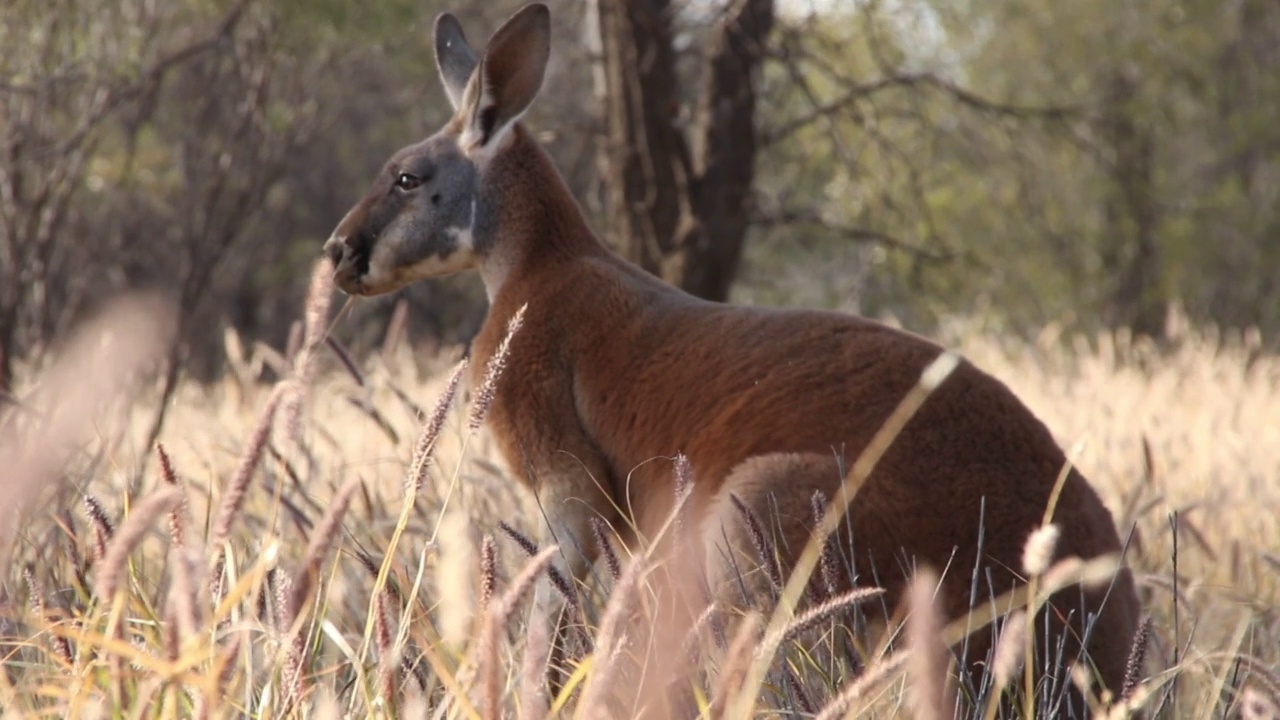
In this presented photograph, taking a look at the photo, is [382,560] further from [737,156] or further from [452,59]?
[737,156]

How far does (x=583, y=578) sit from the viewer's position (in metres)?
4.59

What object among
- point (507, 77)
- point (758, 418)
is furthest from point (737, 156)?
point (758, 418)

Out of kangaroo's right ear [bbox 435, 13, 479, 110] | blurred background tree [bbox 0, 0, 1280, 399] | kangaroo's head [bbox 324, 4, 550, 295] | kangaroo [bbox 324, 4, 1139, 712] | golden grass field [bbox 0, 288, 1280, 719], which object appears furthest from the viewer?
blurred background tree [bbox 0, 0, 1280, 399]

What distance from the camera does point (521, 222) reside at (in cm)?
539

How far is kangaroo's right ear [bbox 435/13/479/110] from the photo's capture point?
574 cm

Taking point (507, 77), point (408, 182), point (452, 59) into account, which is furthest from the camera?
point (452, 59)

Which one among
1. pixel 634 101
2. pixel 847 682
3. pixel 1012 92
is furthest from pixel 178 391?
pixel 1012 92

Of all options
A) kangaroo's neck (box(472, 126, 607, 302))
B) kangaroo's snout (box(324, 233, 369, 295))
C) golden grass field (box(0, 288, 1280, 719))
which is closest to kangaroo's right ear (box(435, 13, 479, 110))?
kangaroo's neck (box(472, 126, 607, 302))

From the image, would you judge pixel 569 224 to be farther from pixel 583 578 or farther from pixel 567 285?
pixel 583 578

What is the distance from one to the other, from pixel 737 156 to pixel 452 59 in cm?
297

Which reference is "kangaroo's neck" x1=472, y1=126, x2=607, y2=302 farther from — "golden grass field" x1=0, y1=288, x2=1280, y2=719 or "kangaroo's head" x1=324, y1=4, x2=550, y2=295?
"golden grass field" x1=0, y1=288, x2=1280, y2=719

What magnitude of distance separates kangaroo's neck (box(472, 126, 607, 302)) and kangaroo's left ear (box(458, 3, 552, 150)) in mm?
150

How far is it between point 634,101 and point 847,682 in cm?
563

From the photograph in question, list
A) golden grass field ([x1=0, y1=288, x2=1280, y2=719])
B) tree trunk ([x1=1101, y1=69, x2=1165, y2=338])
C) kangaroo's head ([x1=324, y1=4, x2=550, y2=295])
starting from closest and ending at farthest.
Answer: golden grass field ([x1=0, y1=288, x2=1280, y2=719])
kangaroo's head ([x1=324, y1=4, x2=550, y2=295])
tree trunk ([x1=1101, y1=69, x2=1165, y2=338])
